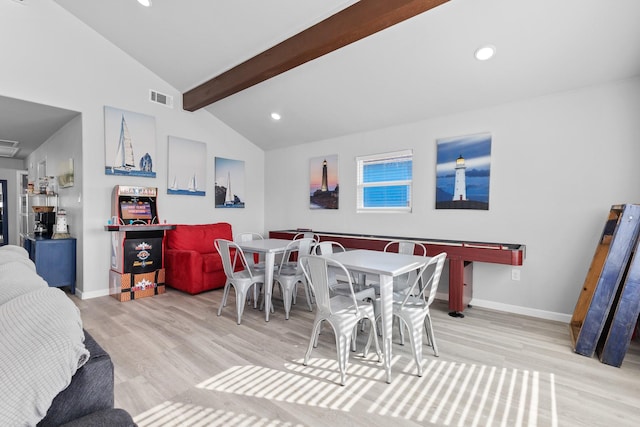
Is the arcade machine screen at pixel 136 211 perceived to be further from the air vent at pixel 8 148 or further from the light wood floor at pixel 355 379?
the air vent at pixel 8 148

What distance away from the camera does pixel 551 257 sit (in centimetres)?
333

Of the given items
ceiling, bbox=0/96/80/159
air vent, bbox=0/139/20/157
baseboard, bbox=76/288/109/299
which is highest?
ceiling, bbox=0/96/80/159

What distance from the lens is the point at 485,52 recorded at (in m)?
2.95

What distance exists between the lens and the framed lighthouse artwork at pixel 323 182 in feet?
17.0

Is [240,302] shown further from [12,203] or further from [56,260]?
[12,203]

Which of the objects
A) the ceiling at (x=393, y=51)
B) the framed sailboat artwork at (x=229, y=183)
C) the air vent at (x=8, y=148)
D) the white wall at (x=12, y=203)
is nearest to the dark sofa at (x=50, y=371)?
the ceiling at (x=393, y=51)

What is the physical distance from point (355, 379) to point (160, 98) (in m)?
4.73

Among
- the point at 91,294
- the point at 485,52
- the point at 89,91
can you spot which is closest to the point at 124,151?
the point at 89,91

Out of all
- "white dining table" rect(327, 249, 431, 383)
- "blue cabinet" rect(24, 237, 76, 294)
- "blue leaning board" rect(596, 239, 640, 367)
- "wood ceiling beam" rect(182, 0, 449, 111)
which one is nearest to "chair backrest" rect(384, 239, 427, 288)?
"white dining table" rect(327, 249, 431, 383)

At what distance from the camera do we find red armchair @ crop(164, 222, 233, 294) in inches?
167

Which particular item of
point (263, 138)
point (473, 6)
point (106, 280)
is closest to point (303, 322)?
point (106, 280)

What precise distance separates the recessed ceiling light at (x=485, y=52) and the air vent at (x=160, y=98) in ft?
14.1

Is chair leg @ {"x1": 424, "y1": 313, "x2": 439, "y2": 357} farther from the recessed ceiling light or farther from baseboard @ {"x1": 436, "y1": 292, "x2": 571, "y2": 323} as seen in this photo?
the recessed ceiling light

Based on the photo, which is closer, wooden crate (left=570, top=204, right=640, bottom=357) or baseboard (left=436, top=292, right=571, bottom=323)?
wooden crate (left=570, top=204, right=640, bottom=357)
